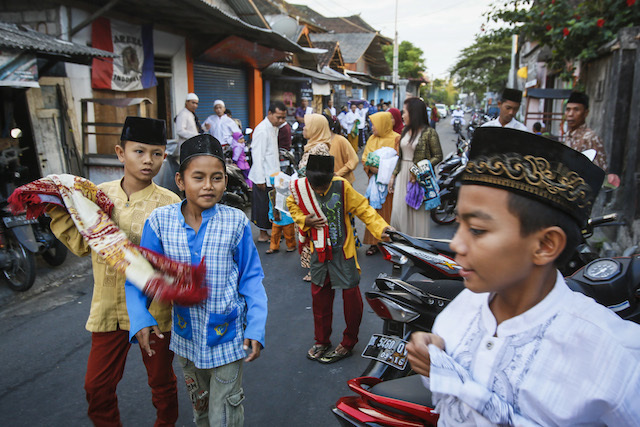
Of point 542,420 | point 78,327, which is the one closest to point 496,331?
point 542,420

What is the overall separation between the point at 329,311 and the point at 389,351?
1.26m

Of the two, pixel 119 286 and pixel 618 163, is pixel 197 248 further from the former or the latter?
pixel 618 163

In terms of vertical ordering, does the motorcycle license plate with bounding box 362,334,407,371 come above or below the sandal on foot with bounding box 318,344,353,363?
above

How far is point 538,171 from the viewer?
1190mm

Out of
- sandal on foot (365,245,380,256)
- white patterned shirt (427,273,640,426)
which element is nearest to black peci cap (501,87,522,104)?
sandal on foot (365,245,380,256)

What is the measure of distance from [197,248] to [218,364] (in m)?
0.51

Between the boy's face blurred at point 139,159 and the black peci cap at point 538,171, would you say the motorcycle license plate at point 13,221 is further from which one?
the black peci cap at point 538,171

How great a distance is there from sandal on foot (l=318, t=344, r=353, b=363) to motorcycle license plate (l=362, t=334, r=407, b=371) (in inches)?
45.7

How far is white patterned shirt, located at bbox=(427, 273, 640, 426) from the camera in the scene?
109 centimetres

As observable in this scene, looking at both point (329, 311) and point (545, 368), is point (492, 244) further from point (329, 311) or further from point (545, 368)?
point (329, 311)

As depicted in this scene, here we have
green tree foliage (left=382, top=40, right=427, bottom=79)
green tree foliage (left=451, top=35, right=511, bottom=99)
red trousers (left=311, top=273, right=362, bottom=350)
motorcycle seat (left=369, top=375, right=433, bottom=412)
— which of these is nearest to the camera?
motorcycle seat (left=369, top=375, right=433, bottom=412)

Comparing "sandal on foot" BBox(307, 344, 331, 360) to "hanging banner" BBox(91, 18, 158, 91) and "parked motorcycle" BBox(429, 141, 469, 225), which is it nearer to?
"parked motorcycle" BBox(429, 141, 469, 225)

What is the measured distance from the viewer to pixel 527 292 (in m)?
1.28

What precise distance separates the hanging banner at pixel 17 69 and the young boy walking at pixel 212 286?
4232mm
